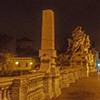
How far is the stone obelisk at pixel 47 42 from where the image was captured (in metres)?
13.7

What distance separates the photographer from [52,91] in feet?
44.3

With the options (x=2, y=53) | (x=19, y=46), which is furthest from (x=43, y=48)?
(x=19, y=46)

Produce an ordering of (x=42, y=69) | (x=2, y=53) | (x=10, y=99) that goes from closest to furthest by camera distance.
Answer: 1. (x=10, y=99)
2. (x=42, y=69)
3. (x=2, y=53)

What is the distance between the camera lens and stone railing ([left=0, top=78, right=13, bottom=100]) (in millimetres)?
7358

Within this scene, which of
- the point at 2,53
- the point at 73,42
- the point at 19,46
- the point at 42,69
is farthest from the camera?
the point at 19,46

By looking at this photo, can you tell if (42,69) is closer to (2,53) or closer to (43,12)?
(43,12)

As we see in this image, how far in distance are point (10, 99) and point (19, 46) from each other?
286ft

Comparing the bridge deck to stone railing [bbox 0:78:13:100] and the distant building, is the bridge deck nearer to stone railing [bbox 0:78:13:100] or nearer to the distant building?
stone railing [bbox 0:78:13:100]

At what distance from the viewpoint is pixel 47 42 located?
13938 mm

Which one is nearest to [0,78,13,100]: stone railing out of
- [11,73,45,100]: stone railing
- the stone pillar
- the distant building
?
[11,73,45,100]: stone railing

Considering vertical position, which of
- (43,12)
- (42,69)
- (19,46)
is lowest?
(42,69)

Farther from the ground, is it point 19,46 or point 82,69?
point 19,46

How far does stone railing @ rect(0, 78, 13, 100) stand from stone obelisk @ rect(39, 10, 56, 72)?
213 inches

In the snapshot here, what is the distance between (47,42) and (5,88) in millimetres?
6580
